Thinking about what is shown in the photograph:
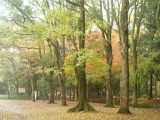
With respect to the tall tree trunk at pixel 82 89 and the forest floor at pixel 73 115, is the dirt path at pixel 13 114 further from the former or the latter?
the tall tree trunk at pixel 82 89

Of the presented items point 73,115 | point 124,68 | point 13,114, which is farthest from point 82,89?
point 13,114

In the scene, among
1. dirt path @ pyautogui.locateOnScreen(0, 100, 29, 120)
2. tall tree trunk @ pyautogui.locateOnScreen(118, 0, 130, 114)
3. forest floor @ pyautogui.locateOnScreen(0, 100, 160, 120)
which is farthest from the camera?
tall tree trunk @ pyautogui.locateOnScreen(118, 0, 130, 114)

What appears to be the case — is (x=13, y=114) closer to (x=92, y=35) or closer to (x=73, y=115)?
(x=73, y=115)

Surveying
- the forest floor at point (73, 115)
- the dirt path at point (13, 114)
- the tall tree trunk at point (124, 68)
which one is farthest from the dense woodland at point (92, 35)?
the dirt path at point (13, 114)

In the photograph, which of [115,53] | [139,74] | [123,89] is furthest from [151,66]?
[115,53]

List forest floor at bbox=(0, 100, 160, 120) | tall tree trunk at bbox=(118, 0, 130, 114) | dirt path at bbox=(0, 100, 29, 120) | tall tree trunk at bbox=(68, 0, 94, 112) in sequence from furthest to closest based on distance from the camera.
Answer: tall tree trunk at bbox=(68, 0, 94, 112) → tall tree trunk at bbox=(118, 0, 130, 114) → dirt path at bbox=(0, 100, 29, 120) → forest floor at bbox=(0, 100, 160, 120)

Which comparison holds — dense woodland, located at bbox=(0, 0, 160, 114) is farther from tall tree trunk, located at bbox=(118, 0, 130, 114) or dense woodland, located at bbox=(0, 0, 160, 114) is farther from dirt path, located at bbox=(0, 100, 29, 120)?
dirt path, located at bbox=(0, 100, 29, 120)

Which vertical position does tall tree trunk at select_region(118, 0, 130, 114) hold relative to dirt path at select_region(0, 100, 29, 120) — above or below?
above

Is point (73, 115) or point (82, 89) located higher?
point (82, 89)

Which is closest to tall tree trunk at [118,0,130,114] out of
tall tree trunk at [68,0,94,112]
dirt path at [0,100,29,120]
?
tall tree trunk at [68,0,94,112]

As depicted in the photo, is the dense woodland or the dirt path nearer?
the dirt path

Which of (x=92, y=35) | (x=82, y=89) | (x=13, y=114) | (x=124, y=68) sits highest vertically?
(x=92, y=35)

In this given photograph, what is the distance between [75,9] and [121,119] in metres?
14.1

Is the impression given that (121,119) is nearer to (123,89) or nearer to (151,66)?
(123,89)
